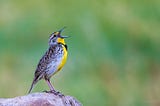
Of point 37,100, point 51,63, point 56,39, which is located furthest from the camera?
point 56,39

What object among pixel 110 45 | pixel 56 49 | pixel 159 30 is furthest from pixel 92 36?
pixel 56 49

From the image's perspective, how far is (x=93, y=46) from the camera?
14750mm

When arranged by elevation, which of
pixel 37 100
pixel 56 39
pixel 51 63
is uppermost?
pixel 56 39

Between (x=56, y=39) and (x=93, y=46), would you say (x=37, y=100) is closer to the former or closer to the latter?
(x=56, y=39)

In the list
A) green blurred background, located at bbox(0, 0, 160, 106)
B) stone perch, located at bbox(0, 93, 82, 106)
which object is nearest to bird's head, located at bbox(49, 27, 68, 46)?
stone perch, located at bbox(0, 93, 82, 106)

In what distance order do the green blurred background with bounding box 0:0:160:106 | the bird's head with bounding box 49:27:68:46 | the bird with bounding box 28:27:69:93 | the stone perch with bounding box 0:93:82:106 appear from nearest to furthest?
the stone perch with bounding box 0:93:82:106 < the bird with bounding box 28:27:69:93 < the bird's head with bounding box 49:27:68:46 < the green blurred background with bounding box 0:0:160:106

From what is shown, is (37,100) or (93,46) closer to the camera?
(37,100)

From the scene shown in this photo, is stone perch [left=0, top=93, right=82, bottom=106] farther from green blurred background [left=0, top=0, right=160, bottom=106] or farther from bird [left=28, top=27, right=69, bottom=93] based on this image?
green blurred background [left=0, top=0, right=160, bottom=106]

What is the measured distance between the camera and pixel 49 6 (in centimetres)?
1561

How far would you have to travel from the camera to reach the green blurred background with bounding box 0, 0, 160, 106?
13805mm

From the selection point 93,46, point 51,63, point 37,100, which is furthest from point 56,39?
point 93,46

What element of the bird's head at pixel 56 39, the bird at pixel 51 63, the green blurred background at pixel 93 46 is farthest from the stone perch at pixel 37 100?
the green blurred background at pixel 93 46

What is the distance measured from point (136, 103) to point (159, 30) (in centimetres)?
209

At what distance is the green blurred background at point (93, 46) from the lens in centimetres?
1380
